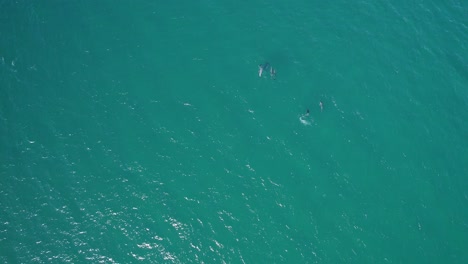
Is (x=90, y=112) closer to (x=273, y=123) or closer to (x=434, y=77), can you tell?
(x=273, y=123)

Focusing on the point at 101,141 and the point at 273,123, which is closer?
the point at 101,141

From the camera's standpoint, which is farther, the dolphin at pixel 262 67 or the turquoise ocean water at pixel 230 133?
the dolphin at pixel 262 67

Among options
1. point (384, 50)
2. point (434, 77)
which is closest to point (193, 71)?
point (384, 50)

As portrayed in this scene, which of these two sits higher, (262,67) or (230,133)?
(262,67)

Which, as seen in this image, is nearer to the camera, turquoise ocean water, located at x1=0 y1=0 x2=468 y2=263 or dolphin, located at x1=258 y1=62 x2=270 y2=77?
turquoise ocean water, located at x1=0 y1=0 x2=468 y2=263

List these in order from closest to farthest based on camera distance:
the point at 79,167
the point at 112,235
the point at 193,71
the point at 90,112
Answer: the point at 112,235
the point at 79,167
the point at 90,112
the point at 193,71

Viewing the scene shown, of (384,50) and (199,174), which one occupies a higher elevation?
(384,50)

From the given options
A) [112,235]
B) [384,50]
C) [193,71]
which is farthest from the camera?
[384,50]

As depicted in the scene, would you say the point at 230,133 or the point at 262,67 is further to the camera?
the point at 262,67
